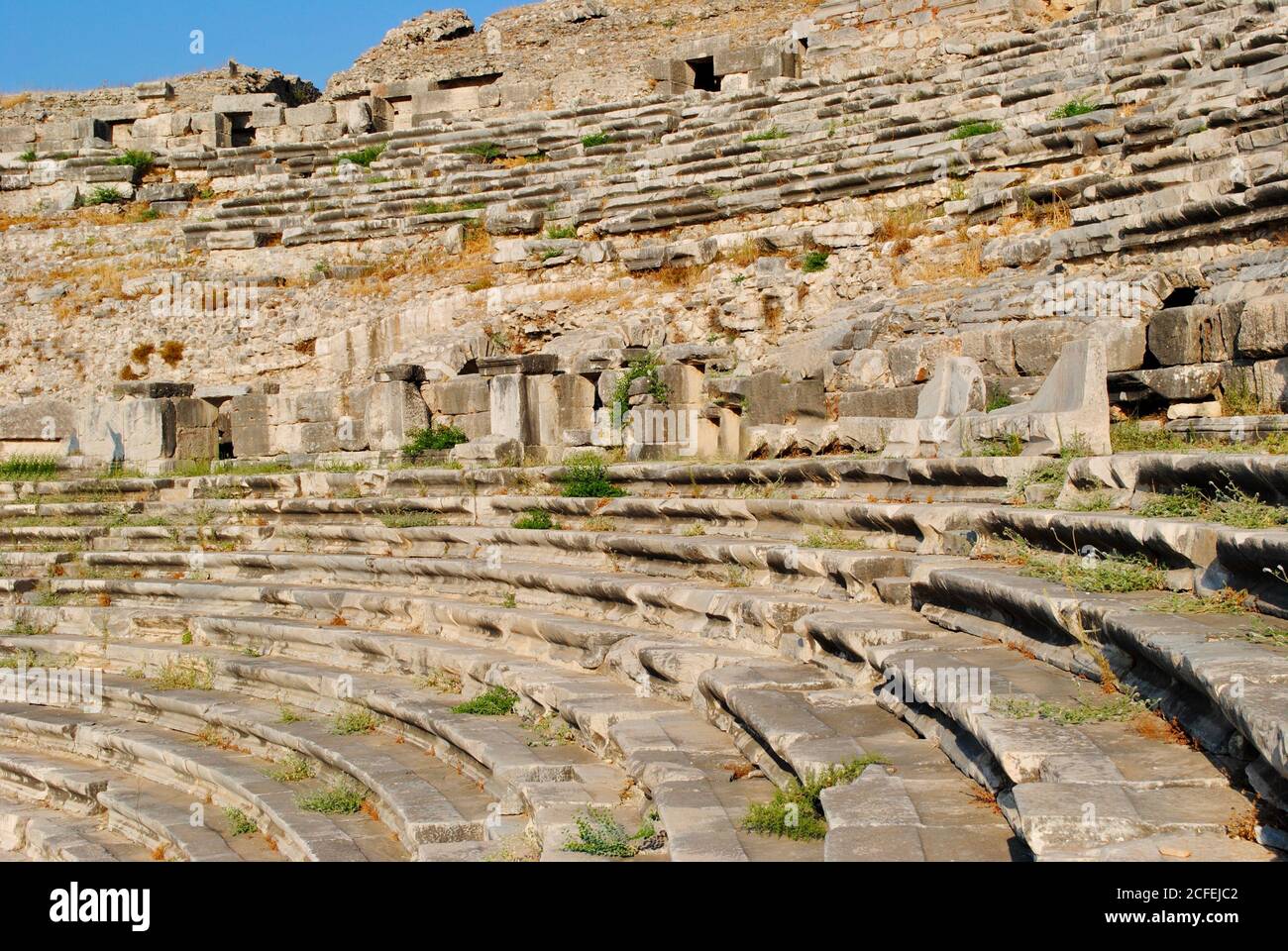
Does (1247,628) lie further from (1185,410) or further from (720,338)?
(720,338)

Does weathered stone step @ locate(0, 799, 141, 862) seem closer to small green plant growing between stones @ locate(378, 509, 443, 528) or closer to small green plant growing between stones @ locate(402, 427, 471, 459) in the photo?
small green plant growing between stones @ locate(378, 509, 443, 528)

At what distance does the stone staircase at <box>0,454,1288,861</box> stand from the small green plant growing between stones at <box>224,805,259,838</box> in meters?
0.05

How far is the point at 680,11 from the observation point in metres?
25.9

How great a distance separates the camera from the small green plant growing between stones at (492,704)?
7.32 metres

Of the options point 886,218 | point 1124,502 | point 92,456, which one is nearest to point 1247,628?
point 1124,502

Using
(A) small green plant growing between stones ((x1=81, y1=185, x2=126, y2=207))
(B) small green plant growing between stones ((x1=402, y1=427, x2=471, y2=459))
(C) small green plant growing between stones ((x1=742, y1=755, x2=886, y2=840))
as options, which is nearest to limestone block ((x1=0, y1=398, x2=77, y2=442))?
(B) small green plant growing between stones ((x1=402, y1=427, x2=471, y2=459))

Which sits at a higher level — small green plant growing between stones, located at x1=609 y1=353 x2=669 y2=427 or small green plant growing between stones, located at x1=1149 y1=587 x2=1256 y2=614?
small green plant growing between stones, located at x1=609 y1=353 x2=669 y2=427

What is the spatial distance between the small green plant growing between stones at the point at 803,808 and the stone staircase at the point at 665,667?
0.13ft

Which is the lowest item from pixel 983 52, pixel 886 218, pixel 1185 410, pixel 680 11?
pixel 1185 410

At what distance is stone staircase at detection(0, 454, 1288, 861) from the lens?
391 cm

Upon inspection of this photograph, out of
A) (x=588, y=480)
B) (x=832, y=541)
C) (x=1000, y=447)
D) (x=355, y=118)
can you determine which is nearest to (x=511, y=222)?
(x=355, y=118)
